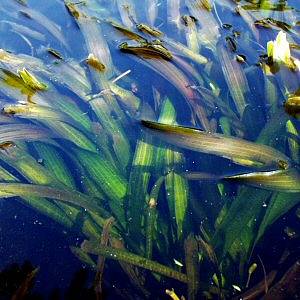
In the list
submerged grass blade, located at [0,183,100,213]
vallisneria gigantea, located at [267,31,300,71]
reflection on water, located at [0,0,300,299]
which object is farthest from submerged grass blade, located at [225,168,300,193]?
vallisneria gigantea, located at [267,31,300,71]

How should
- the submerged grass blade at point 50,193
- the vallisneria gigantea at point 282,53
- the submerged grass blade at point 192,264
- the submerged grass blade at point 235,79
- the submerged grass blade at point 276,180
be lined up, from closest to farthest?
1. the submerged grass blade at point 192,264
2. the submerged grass blade at point 276,180
3. the submerged grass blade at point 50,193
4. the submerged grass blade at point 235,79
5. the vallisneria gigantea at point 282,53

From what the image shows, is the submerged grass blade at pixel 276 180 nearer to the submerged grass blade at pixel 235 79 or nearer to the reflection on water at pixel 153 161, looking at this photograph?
the reflection on water at pixel 153 161

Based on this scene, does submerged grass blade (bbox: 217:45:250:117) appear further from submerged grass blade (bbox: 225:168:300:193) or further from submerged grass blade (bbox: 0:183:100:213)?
submerged grass blade (bbox: 0:183:100:213)

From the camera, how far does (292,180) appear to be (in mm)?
2369

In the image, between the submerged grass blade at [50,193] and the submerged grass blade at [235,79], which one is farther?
the submerged grass blade at [235,79]

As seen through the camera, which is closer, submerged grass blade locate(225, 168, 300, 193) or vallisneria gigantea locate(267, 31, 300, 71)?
submerged grass blade locate(225, 168, 300, 193)

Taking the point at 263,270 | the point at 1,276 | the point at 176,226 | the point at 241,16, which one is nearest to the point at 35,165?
the point at 1,276

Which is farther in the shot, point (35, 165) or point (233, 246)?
point (35, 165)

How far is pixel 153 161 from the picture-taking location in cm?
267

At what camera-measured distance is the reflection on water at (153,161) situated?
2.12 m

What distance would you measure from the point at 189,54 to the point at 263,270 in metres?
2.27

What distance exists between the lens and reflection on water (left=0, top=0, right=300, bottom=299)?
2.12m

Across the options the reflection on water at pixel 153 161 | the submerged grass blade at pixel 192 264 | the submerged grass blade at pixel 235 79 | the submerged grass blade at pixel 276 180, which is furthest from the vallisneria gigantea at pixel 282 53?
the submerged grass blade at pixel 192 264

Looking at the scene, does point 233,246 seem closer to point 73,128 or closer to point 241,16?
point 73,128
